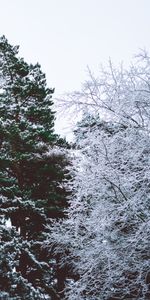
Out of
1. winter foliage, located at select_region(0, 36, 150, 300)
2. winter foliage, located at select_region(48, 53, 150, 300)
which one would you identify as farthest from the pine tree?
winter foliage, located at select_region(48, 53, 150, 300)

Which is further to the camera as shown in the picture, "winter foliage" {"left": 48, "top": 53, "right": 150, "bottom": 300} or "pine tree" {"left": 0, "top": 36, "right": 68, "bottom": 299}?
"pine tree" {"left": 0, "top": 36, "right": 68, "bottom": 299}

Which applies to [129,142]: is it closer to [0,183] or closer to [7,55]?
[0,183]

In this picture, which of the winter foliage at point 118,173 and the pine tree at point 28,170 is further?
the pine tree at point 28,170

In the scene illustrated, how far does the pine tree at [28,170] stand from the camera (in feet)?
45.8

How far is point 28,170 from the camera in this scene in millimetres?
16391

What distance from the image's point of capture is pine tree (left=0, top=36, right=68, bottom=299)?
14.0m

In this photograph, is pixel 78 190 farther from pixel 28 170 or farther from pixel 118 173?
pixel 28 170

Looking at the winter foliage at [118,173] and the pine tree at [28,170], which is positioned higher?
the pine tree at [28,170]

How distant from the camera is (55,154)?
53.3 ft

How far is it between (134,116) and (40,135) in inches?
427

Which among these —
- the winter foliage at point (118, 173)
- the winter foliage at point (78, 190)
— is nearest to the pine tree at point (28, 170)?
the winter foliage at point (78, 190)

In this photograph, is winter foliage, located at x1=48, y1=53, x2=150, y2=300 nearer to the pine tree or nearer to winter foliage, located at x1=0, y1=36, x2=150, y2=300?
winter foliage, located at x1=0, y1=36, x2=150, y2=300

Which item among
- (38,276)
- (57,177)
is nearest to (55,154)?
(57,177)

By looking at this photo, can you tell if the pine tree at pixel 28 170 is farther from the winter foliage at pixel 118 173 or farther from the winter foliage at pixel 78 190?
the winter foliage at pixel 118 173
